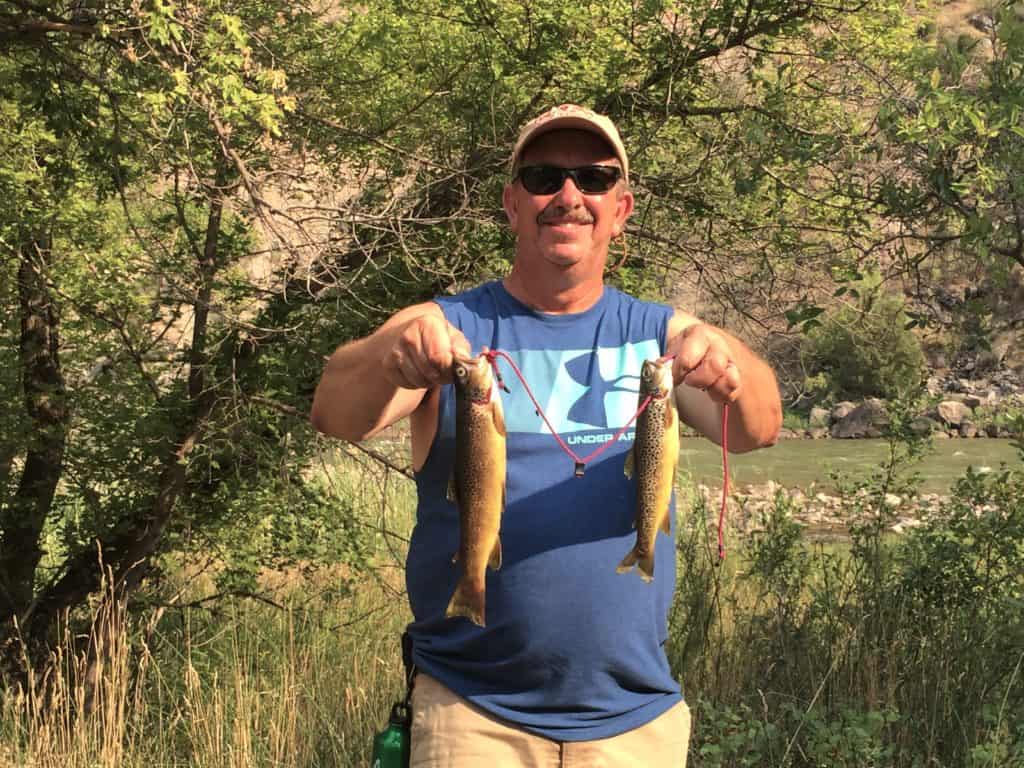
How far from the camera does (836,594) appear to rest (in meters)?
6.91

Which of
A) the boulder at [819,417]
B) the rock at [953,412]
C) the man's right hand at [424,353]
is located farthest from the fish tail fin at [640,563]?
the rock at [953,412]

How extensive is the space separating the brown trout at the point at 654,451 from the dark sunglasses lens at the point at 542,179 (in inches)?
23.5

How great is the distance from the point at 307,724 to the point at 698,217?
151 inches

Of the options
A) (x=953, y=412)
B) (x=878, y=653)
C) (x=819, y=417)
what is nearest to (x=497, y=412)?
(x=878, y=653)

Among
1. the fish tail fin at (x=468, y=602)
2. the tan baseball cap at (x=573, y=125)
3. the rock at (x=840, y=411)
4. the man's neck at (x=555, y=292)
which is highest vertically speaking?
the rock at (x=840, y=411)

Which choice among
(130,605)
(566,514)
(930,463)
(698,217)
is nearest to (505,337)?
(566,514)

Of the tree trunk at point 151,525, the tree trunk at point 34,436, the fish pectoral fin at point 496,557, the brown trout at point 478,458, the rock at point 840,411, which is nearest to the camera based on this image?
the brown trout at point 478,458

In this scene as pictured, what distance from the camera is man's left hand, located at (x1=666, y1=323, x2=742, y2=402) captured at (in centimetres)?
245

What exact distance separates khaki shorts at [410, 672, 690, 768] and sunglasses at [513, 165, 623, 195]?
122cm

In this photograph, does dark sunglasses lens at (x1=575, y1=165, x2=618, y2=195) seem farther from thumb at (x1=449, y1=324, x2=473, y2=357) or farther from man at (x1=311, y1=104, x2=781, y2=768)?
thumb at (x1=449, y1=324, x2=473, y2=357)

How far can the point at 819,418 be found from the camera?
35219 mm

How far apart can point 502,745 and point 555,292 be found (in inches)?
41.4

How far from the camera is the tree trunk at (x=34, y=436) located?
7359 mm

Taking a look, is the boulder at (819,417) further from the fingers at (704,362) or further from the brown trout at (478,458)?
the brown trout at (478,458)
